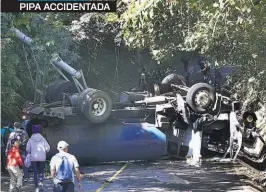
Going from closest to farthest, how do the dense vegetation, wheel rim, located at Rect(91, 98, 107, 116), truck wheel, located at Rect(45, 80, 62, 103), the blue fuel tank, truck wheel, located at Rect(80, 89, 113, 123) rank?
the dense vegetation < truck wheel, located at Rect(80, 89, 113, 123) < wheel rim, located at Rect(91, 98, 107, 116) < the blue fuel tank < truck wheel, located at Rect(45, 80, 62, 103)

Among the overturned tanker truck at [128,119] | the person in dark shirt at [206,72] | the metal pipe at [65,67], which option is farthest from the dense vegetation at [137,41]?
the person in dark shirt at [206,72]

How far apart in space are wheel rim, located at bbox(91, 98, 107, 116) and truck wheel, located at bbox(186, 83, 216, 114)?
2.75 metres

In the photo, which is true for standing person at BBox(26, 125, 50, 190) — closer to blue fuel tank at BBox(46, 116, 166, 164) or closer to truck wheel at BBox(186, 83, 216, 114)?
blue fuel tank at BBox(46, 116, 166, 164)

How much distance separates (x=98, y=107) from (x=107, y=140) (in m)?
1.31

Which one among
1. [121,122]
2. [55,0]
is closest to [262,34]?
[55,0]

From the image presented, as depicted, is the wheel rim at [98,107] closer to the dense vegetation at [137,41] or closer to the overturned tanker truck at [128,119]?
the overturned tanker truck at [128,119]

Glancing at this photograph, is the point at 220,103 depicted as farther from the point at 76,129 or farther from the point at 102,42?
the point at 102,42

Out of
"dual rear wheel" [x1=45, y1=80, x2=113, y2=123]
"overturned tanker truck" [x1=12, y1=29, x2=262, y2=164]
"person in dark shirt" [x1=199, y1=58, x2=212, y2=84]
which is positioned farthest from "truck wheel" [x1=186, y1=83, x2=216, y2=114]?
"person in dark shirt" [x1=199, y1=58, x2=212, y2=84]

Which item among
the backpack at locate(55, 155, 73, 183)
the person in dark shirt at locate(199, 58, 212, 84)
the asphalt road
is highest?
the person in dark shirt at locate(199, 58, 212, 84)

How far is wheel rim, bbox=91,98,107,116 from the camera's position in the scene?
16.2 meters

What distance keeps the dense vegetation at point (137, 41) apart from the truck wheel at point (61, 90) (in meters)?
0.79

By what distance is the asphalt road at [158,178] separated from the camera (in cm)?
1298

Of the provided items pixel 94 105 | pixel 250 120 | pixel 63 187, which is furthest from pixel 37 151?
pixel 250 120

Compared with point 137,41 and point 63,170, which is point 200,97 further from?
point 63,170
